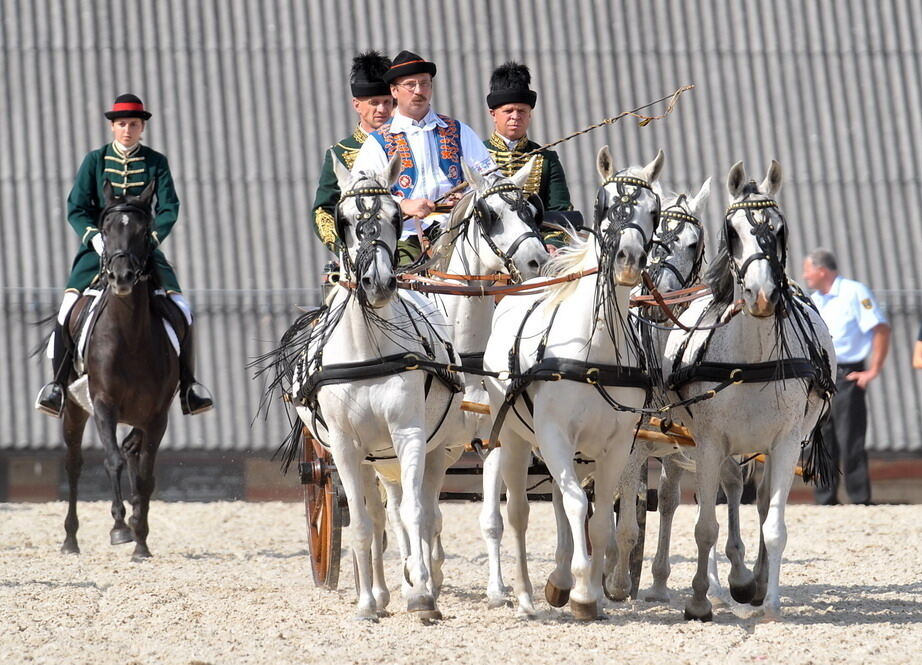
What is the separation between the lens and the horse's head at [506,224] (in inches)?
261

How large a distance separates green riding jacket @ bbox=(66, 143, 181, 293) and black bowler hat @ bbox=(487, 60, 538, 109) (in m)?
2.40

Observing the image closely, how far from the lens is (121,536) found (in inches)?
370

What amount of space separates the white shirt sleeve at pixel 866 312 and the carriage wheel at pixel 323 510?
5368mm

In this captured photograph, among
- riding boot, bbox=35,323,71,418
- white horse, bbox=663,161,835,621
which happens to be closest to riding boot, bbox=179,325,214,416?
riding boot, bbox=35,323,71,418

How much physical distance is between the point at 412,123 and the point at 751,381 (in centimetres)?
220

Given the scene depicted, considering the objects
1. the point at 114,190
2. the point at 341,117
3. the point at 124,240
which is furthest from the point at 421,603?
the point at 341,117

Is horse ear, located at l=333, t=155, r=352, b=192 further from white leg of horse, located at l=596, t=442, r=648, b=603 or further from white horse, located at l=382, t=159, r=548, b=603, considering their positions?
white leg of horse, located at l=596, t=442, r=648, b=603

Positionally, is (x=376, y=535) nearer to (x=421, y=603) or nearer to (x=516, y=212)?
(x=421, y=603)

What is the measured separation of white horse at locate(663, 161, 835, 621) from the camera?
6.19m

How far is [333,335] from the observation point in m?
6.37

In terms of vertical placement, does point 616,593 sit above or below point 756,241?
below

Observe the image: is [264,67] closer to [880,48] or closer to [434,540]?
[880,48]

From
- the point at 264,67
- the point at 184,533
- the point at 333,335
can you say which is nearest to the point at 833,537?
the point at 184,533

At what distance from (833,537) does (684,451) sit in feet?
12.3
